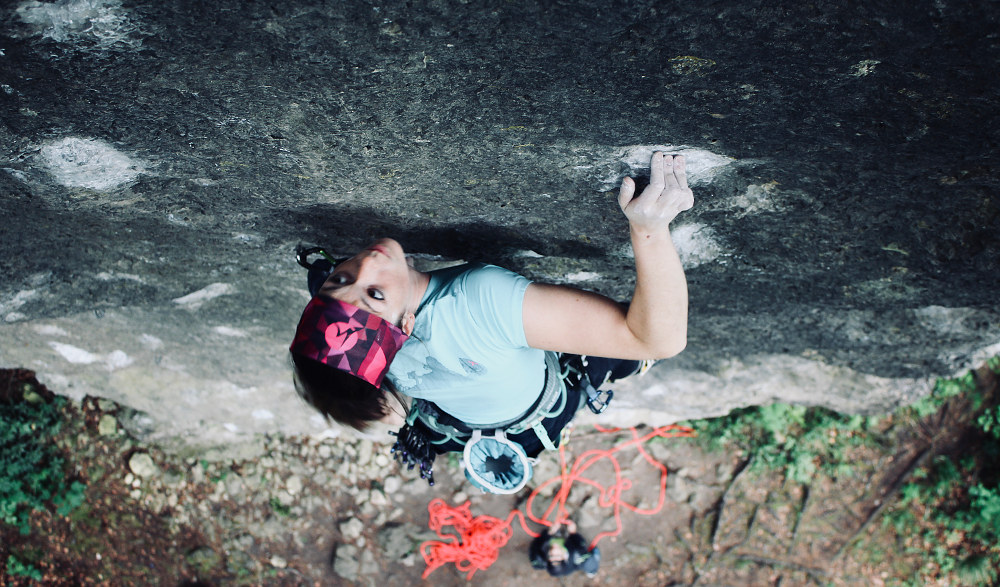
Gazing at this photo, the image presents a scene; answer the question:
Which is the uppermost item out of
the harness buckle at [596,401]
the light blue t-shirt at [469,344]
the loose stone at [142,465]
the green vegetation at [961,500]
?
the light blue t-shirt at [469,344]

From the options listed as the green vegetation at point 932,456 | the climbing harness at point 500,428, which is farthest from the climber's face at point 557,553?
the climbing harness at point 500,428

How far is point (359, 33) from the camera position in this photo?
135 centimetres

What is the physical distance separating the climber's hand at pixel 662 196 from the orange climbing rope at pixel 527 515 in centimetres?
303

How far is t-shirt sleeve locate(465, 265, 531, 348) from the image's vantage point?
195cm

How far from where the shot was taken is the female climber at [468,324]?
1.81m

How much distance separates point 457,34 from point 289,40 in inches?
14.7

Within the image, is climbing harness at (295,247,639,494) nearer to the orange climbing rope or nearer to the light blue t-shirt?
the light blue t-shirt

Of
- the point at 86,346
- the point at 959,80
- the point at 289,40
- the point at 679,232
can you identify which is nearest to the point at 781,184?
the point at 679,232

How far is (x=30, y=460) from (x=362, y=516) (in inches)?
92.9

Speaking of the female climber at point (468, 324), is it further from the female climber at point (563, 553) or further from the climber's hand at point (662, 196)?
the female climber at point (563, 553)

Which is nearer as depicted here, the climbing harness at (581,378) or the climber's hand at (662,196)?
the climber's hand at (662,196)

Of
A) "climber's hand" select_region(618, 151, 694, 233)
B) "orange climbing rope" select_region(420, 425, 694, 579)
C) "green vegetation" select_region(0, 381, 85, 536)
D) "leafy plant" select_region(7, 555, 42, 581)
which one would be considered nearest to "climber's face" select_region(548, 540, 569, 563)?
"orange climbing rope" select_region(420, 425, 694, 579)

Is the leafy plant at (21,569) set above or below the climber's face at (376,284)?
below

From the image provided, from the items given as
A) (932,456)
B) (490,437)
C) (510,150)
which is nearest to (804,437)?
(932,456)
